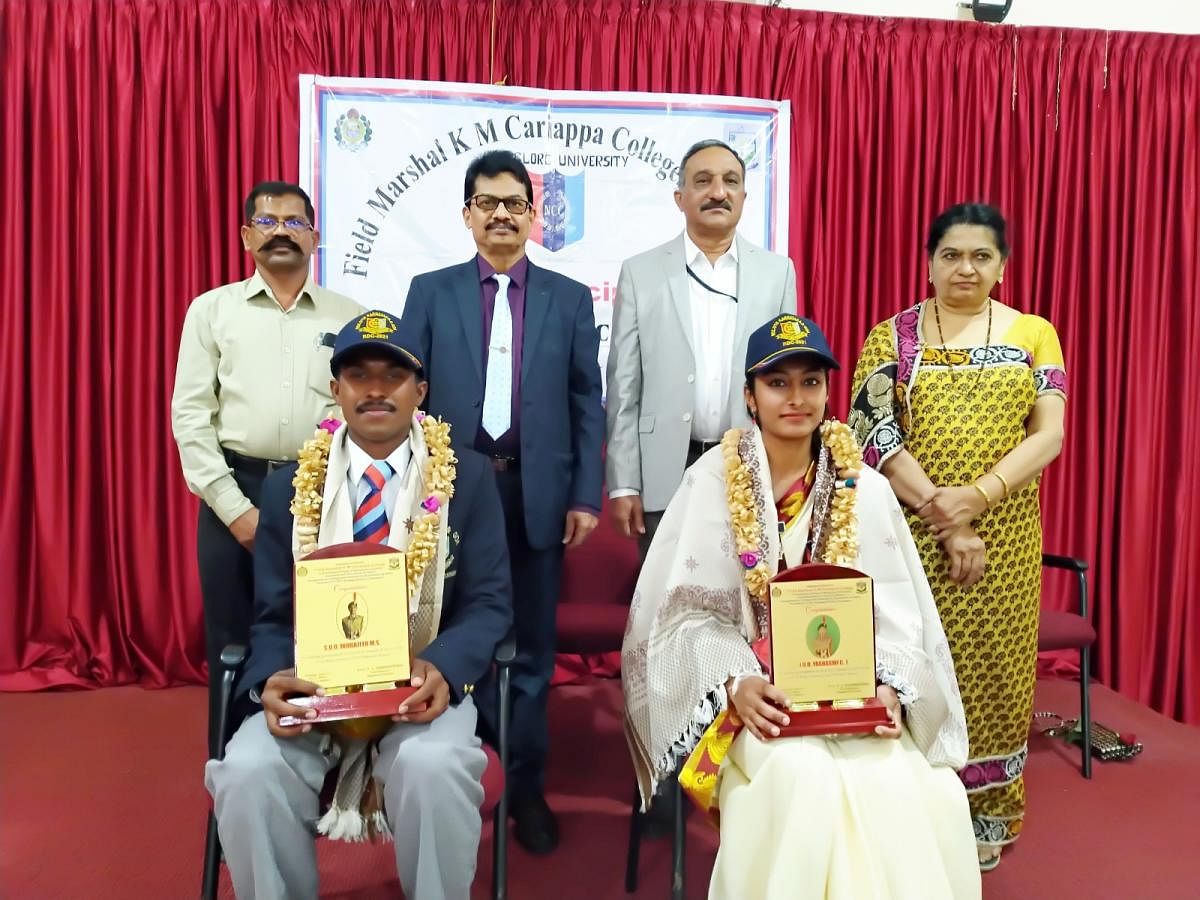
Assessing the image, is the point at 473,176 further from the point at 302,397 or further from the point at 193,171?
the point at 193,171

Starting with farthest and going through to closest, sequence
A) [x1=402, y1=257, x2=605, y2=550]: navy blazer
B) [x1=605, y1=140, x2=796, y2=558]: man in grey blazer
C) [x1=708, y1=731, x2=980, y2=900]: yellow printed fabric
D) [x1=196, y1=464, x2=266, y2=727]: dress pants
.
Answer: [x1=196, y1=464, x2=266, y2=727]: dress pants
[x1=605, y1=140, x2=796, y2=558]: man in grey blazer
[x1=402, y1=257, x2=605, y2=550]: navy blazer
[x1=708, y1=731, x2=980, y2=900]: yellow printed fabric

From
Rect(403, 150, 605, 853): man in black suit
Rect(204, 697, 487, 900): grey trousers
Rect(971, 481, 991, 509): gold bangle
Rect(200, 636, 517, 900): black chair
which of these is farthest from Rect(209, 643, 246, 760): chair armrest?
Rect(971, 481, 991, 509): gold bangle

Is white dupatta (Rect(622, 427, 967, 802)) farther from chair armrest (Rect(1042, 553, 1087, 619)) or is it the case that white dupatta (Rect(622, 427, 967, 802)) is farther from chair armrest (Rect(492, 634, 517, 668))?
chair armrest (Rect(1042, 553, 1087, 619))

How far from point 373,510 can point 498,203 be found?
1057mm

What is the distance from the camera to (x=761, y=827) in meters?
1.69

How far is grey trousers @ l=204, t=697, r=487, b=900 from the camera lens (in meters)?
1.68

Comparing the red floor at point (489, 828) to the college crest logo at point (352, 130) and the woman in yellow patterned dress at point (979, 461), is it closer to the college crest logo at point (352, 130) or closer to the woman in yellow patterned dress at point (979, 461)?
the woman in yellow patterned dress at point (979, 461)

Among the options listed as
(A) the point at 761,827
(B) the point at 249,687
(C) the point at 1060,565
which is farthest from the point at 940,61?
(B) the point at 249,687

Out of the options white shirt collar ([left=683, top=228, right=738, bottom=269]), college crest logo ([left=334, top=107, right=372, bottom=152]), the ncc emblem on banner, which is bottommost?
white shirt collar ([left=683, top=228, right=738, bottom=269])

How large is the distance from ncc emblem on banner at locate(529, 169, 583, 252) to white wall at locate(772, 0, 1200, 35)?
4.71 feet

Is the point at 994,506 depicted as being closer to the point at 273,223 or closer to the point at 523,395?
the point at 523,395

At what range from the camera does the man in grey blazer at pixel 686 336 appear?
105 inches

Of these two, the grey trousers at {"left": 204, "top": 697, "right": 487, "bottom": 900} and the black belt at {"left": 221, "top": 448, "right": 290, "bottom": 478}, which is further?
the black belt at {"left": 221, "top": 448, "right": 290, "bottom": 478}

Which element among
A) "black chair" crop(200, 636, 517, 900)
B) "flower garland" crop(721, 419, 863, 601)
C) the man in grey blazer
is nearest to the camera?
"black chair" crop(200, 636, 517, 900)
